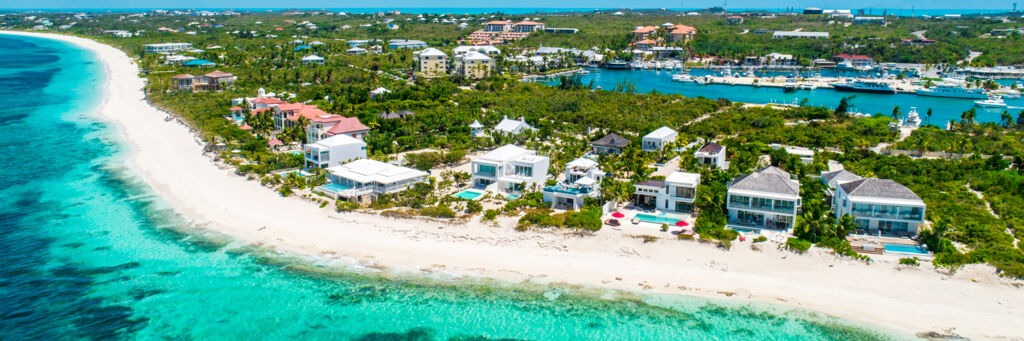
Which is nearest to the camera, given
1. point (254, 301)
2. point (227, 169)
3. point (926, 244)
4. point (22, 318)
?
point (22, 318)

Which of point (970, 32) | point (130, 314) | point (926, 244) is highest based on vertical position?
point (970, 32)

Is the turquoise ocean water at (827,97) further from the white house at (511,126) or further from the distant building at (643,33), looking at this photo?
the white house at (511,126)

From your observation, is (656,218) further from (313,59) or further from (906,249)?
(313,59)

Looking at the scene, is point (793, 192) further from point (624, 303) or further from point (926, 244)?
point (624, 303)

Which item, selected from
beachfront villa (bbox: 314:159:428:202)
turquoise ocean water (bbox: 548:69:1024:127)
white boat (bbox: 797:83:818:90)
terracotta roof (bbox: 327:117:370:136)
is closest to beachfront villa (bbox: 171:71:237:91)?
terracotta roof (bbox: 327:117:370:136)

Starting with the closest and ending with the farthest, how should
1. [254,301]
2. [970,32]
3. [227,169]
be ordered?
[254,301] < [227,169] < [970,32]

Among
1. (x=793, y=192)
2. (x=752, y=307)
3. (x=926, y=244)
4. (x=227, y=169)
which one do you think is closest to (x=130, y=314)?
(x=227, y=169)

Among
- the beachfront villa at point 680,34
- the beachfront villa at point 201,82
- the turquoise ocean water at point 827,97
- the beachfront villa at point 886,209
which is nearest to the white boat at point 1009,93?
the turquoise ocean water at point 827,97

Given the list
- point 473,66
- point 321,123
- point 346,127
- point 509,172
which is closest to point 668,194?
point 509,172
